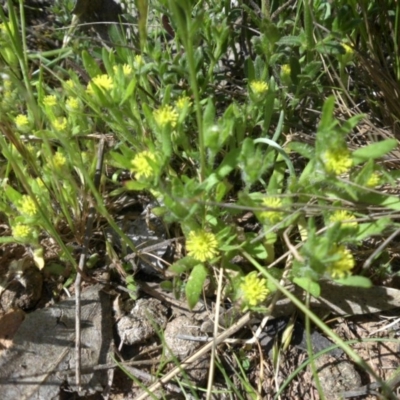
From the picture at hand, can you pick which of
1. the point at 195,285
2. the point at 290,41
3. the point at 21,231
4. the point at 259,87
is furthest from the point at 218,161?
the point at 21,231

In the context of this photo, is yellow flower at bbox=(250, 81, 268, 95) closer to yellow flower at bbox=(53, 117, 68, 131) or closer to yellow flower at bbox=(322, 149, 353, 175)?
yellow flower at bbox=(322, 149, 353, 175)

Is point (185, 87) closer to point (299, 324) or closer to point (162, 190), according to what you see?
point (162, 190)

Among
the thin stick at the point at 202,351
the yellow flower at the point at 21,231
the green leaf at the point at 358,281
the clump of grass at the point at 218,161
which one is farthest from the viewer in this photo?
the yellow flower at the point at 21,231

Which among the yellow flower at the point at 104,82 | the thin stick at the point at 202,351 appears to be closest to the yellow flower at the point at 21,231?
the yellow flower at the point at 104,82

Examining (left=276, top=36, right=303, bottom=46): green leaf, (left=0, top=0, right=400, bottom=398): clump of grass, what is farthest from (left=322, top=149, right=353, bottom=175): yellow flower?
(left=276, top=36, right=303, bottom=46): green leaf

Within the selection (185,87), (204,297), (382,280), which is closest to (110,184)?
(185,87)

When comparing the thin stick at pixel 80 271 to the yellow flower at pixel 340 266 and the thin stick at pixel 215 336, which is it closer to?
the thin stick at pixel 215 336
